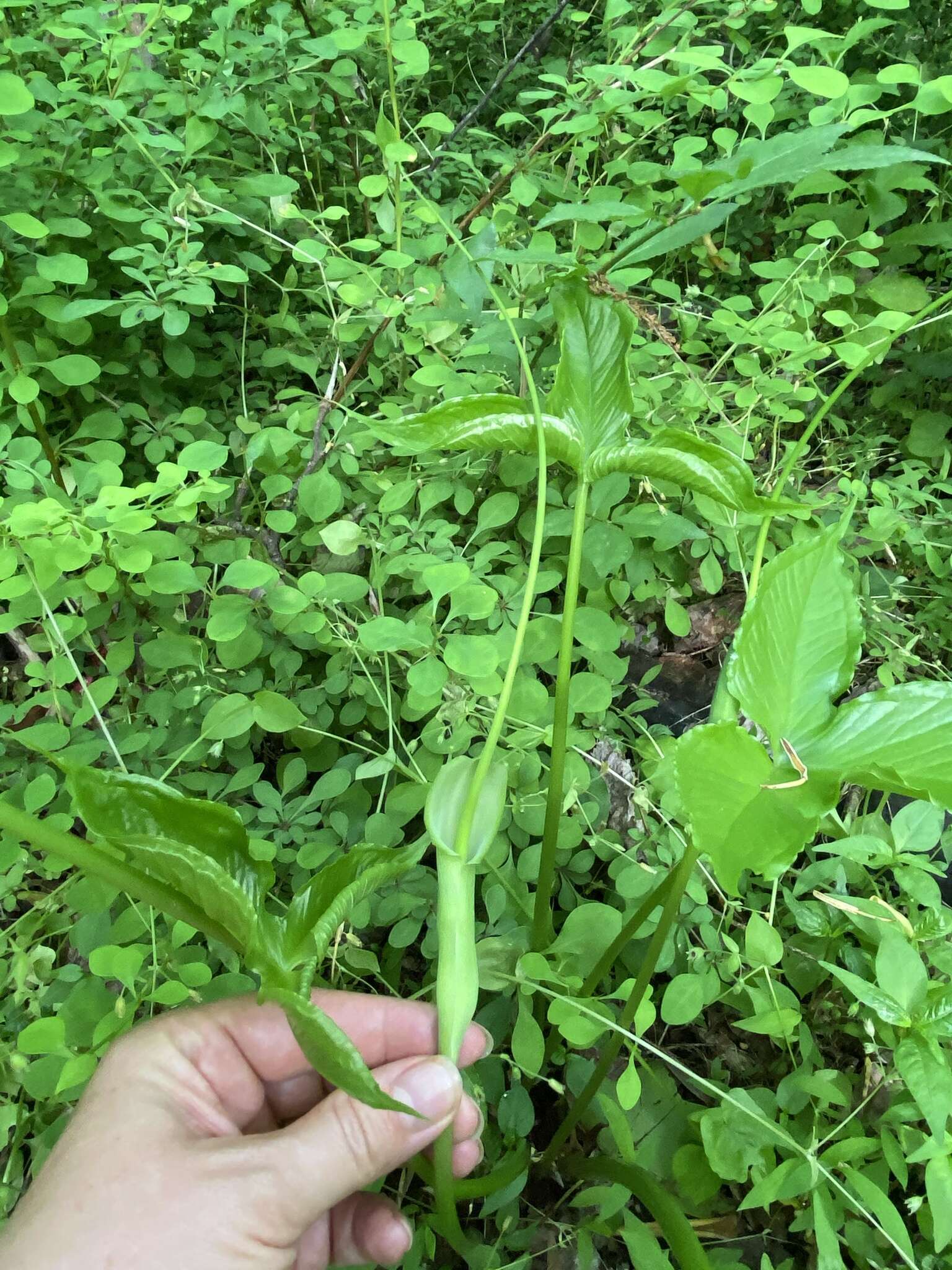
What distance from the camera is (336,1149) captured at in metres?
0.56

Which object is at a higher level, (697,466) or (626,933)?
(697,466)

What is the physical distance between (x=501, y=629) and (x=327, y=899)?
486mm

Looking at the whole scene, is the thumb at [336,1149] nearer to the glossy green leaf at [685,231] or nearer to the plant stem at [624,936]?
the plant stem at [624,936]

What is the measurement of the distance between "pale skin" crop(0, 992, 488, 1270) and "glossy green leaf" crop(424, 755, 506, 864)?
7.6 inches

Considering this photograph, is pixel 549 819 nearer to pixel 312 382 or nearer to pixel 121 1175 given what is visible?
pixel 121 1175

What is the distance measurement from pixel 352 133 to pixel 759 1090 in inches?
72.4

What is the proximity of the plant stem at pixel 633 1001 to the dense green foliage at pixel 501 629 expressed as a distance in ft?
0.05

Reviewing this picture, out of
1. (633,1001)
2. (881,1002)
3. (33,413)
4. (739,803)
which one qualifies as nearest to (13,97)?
(33,413)

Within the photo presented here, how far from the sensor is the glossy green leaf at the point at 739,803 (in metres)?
0.44

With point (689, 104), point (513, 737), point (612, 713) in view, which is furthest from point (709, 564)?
point (689, 104)

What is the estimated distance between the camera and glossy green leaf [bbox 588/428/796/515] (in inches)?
24.4

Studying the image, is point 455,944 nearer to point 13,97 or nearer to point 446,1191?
point 446,1191

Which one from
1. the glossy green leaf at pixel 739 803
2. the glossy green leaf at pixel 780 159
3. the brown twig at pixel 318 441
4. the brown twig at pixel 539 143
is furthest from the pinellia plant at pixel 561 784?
the brown twig at pixel 539 143

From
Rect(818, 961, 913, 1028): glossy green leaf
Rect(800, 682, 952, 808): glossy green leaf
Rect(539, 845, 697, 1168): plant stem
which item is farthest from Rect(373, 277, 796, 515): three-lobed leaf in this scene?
Rect(818, 961, 913, 1028): glossy green leaf
